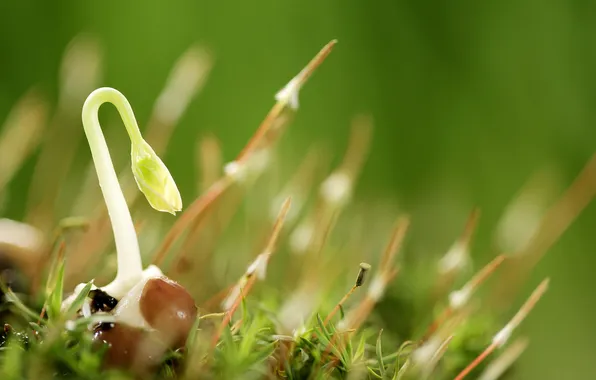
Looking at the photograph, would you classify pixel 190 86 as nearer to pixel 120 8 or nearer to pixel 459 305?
pixel 459 305

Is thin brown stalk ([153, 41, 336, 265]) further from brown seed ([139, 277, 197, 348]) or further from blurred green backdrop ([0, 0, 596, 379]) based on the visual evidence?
blurred green backdrop ([0, 0, 596, 379])

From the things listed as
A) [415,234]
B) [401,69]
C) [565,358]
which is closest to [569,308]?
[565,358]

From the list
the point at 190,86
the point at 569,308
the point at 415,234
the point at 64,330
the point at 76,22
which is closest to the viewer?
the point at 64,330

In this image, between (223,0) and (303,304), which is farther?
(223,0)

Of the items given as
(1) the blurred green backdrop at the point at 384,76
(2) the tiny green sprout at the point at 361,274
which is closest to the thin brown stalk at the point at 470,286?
(2) the tiny green sprout at the point at 361,274

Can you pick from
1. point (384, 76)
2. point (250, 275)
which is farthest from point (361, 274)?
point (384, 76)

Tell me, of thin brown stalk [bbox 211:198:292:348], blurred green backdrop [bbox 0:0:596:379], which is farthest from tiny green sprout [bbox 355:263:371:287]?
blurred green backdrop [bbox 0:0:596:379]
